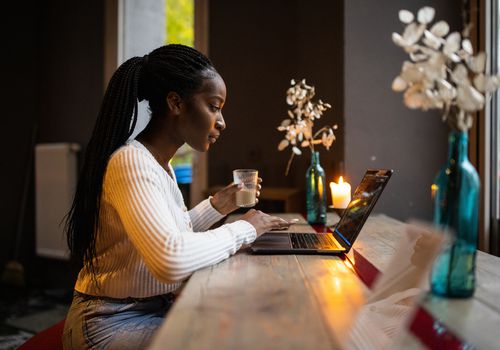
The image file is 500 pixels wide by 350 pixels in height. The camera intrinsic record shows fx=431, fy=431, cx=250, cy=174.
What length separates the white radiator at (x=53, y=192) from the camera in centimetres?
356

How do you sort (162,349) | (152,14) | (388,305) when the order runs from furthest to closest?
1. (152,14)
2. (388,305)
3. (162,349)

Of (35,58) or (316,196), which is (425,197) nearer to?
(316,196)

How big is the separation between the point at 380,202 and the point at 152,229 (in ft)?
5.76

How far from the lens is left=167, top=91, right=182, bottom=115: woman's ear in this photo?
1280 millimetres

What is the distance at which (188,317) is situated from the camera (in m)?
0.69

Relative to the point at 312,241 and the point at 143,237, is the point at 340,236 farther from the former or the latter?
the point at 143,237

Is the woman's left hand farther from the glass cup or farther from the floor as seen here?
the floor

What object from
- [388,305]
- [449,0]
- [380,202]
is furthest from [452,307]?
[449,0]

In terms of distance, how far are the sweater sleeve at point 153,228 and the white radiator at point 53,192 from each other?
2.72 m

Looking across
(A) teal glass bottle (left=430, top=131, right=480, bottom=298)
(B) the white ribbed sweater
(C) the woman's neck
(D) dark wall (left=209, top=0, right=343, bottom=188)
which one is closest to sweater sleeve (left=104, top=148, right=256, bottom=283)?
(B) the white ribbed sweater

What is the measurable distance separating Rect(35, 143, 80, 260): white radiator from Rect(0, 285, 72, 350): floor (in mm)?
323

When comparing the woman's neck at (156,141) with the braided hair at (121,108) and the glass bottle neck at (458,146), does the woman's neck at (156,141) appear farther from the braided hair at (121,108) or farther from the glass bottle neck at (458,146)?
the glass bottle neck at (458,146)

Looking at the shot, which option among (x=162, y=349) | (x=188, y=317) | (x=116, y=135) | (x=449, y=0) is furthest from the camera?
(x=449, y=0)

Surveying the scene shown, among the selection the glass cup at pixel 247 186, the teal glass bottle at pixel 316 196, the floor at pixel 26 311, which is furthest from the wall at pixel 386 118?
the floor at pixel 26 311
